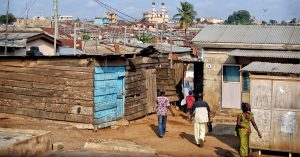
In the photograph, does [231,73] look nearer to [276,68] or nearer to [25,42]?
[276,68]

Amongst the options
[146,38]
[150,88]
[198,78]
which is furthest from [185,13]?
[150,88]

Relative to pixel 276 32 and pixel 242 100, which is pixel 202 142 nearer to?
pixel 242 100

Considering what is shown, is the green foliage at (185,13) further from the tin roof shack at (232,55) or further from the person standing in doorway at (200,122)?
the person standing in doorway at (200,122)

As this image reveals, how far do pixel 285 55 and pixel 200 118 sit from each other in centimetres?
533

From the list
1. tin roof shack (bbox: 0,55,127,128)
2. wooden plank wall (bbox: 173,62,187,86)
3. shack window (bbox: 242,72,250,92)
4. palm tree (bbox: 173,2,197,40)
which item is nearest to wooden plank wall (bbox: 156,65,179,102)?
wooden plank wall (bbox: 173,62,187,86)

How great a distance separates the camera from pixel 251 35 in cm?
1728

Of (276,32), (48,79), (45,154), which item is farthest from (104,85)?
(276,32)

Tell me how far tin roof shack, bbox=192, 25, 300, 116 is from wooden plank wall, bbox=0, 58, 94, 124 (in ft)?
19.3

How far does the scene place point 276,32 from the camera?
17219 mm

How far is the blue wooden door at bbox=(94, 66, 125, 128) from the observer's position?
13.7 metres

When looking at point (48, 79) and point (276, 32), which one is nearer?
point (48, 79)

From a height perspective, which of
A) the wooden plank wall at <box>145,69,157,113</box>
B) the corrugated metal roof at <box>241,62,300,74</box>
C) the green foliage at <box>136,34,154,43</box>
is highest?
the green foliage at <box>136,34,154,43</box>

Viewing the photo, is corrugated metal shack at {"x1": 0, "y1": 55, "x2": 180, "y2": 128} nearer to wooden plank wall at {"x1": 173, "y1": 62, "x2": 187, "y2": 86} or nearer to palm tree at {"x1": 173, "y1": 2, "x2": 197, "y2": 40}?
wooden plank wall at {"x1": 173, "y1": 62, "x2": 187, "y2": 86}

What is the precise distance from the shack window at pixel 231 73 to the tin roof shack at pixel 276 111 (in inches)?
258
